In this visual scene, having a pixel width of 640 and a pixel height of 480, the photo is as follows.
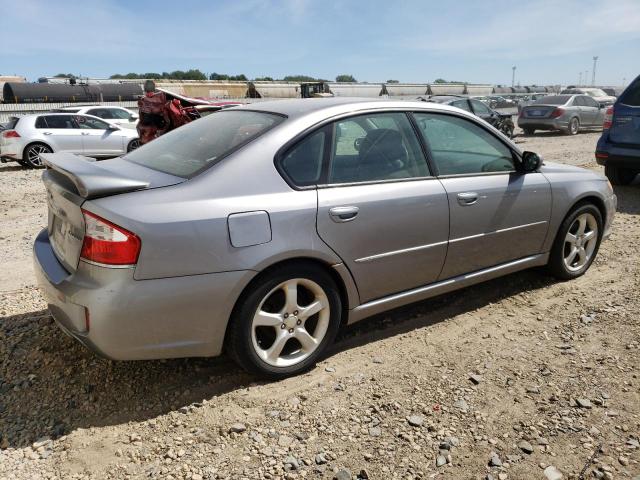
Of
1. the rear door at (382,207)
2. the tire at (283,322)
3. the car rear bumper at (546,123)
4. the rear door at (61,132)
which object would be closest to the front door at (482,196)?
the rear door at (382,207)

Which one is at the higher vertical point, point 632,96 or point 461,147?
point 632,96

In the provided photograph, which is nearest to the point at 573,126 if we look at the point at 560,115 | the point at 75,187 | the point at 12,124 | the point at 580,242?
the point at 560,115

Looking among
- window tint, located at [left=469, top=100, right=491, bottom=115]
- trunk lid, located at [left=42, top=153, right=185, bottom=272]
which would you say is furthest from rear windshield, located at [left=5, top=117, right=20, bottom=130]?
window tint, located at [left=469, top=100, right=491, bottom=115]

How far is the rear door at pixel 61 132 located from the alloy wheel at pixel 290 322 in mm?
12109

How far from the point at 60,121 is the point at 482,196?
1299 centimetres

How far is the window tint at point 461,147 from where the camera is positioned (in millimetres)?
3576

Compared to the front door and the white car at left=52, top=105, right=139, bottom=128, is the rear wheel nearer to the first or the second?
the white car at left=52, top=105, right=139, bottom=128

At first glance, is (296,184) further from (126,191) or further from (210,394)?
(210,394)

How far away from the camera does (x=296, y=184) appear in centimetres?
291

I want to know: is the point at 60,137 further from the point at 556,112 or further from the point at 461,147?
the point at 556,112

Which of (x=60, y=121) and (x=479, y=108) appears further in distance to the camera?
(x=479, y=108)

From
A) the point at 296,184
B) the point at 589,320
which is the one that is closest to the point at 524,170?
the point at 589,320

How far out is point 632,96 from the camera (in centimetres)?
782

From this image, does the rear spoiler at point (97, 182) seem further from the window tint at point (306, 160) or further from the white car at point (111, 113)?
the white car at point (111, 113)
